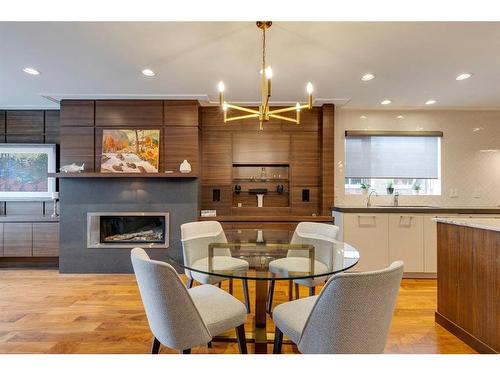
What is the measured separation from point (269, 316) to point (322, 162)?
233 centimetres

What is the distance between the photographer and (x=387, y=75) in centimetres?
279

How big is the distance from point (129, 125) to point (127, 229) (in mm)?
1501

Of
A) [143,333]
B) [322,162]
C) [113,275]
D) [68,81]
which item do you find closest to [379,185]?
[322,162]

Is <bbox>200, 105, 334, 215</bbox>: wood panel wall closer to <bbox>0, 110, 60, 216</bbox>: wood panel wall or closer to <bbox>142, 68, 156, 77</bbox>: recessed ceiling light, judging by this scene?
<bbox>142, 68, 156, 77</bbox>: recessed ceiling light

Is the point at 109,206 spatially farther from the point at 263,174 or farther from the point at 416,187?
the point at 416,187

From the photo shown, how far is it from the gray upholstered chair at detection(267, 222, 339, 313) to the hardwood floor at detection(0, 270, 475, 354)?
701 mm

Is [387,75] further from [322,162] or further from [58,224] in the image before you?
[58,224]

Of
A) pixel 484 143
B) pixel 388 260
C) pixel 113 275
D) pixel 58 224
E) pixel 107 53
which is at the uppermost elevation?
pixel 107 53

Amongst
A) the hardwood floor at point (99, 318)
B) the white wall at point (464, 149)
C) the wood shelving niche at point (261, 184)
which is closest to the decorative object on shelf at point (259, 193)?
the wood shelving niche at point (261, 184)

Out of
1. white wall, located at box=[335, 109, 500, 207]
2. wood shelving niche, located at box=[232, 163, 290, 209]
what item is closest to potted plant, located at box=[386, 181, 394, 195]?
white wall, located at box=[335, 109, 500, 207]

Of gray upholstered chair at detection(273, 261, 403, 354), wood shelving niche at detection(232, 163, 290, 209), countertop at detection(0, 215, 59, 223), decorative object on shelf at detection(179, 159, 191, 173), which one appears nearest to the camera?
gray upholstered chair at detection(273, 261, 403, 354)

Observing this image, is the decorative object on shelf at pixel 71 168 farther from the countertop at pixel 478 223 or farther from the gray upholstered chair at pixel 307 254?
the countertop at pixel 478 223

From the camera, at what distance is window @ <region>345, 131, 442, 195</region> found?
3.99 meters

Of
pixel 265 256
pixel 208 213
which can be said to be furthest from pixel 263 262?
pixel 208 213
